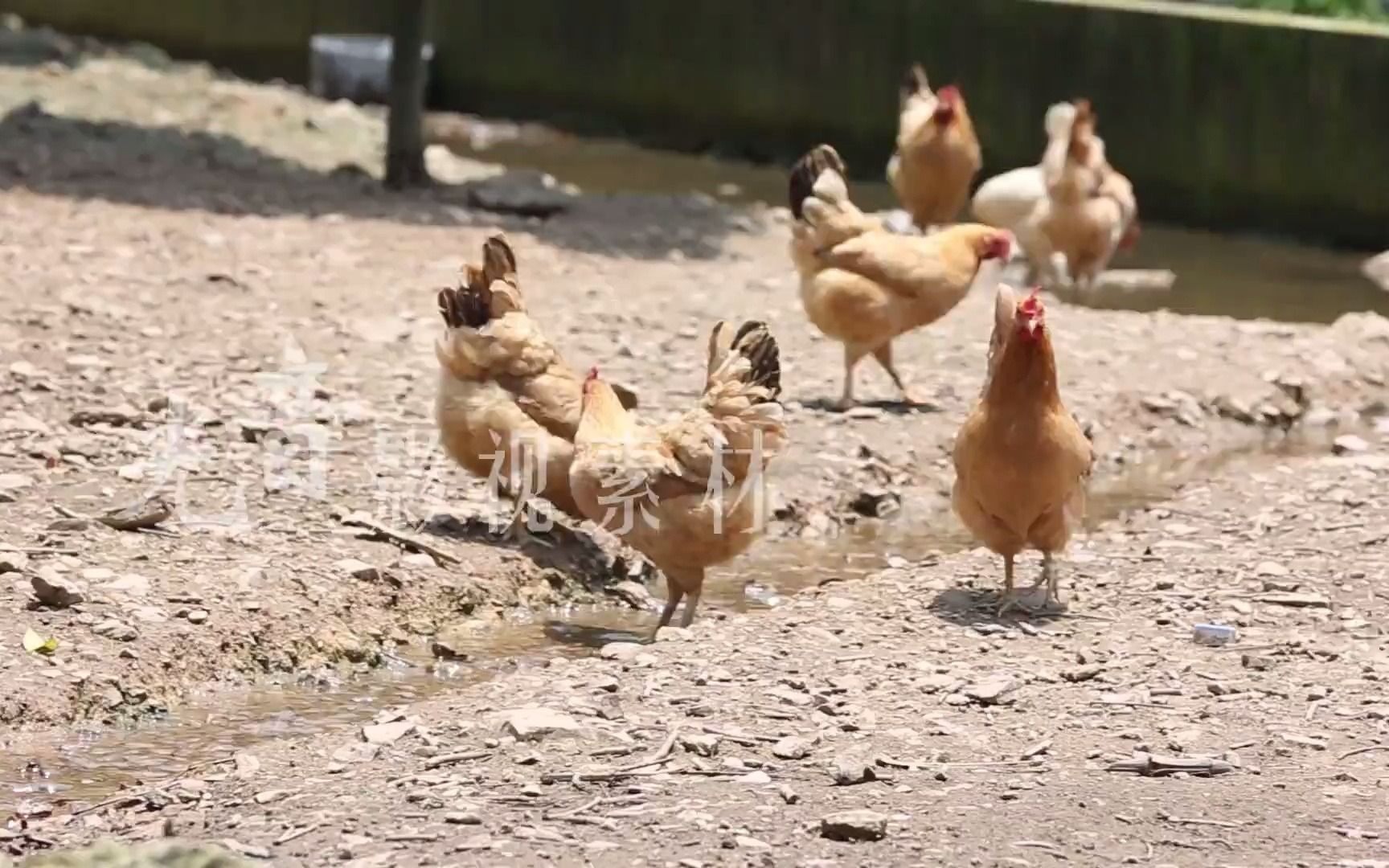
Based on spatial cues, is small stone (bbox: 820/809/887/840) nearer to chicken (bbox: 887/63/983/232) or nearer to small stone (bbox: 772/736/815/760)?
small stone (bbox: 772/736/815/760)

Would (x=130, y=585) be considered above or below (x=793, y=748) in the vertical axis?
below

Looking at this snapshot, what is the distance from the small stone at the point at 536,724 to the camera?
5480 mm

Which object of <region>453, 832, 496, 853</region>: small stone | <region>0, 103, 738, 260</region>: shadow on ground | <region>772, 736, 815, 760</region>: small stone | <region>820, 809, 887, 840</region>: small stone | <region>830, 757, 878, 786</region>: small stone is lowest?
<region>453, 832, 496, 853</region>: small stone

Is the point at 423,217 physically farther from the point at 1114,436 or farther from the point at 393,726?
the point at 393,726

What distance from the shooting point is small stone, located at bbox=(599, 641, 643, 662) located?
20.6 feet

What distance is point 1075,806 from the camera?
511 centimetres

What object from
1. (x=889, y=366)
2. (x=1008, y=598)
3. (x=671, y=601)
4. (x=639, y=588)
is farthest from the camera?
(x=889, y=366)

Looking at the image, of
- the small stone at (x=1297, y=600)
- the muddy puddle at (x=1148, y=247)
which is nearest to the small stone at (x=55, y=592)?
the small stone at (x=1297, y=600)

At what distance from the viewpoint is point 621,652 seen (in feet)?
20.8

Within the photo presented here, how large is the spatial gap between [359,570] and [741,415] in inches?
52.6

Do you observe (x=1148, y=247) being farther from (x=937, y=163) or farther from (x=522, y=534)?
(x=522, y=534)

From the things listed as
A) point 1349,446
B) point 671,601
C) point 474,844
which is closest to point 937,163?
point 1349,446

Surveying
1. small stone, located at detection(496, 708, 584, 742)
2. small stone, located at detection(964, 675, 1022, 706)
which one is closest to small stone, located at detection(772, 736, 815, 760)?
small stone, located at detection(496, 708, 584, 742)

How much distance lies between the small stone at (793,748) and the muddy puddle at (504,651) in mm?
1164
